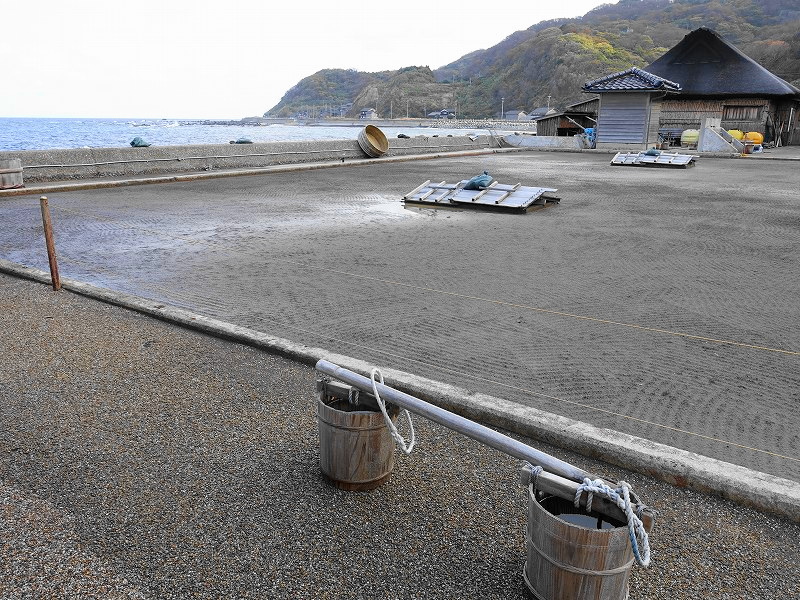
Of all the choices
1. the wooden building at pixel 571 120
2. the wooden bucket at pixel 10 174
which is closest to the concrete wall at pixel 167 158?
the wooden bucket at pixel 10 174

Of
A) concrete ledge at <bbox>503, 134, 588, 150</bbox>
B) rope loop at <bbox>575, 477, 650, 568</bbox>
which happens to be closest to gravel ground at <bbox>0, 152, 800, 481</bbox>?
rope loop at <bbox>575, 477, 650, 568</bbox>

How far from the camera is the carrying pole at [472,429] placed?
288 centimetres

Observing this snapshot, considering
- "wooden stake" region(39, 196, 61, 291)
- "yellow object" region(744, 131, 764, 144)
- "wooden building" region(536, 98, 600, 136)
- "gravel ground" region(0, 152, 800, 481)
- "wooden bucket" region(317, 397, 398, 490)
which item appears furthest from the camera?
Answer: "wooden building" region(536, 98, 600, 136)

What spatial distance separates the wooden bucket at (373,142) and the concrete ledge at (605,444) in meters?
25.4

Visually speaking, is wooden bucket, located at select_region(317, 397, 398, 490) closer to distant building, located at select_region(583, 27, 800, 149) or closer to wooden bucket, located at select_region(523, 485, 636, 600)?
wooden bucket, located at select_region(523, 485, 636, 600)

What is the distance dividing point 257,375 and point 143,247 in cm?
615

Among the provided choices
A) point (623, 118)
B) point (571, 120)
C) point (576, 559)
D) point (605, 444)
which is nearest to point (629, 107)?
point (623, 118)

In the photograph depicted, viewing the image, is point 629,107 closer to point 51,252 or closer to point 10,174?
point 10,174

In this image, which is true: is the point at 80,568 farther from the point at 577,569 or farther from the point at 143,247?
the point at 143,247

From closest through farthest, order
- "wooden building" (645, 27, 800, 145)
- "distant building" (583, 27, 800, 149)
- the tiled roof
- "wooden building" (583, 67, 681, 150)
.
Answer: the tiled roof → "wooden building" (583, 67, 681, 150) → "distant building" (583, 27, 800, 149) → "wooden building" (645, 27, 800, 145)

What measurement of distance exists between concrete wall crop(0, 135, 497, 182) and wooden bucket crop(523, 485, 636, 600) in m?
20.7

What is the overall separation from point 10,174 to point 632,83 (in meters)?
32.5

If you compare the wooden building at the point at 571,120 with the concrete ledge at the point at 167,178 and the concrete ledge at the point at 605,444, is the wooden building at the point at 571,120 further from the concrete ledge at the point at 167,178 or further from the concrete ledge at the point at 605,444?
the concrete ledge at the point at 605,444

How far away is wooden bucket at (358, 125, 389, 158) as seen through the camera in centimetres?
3009
